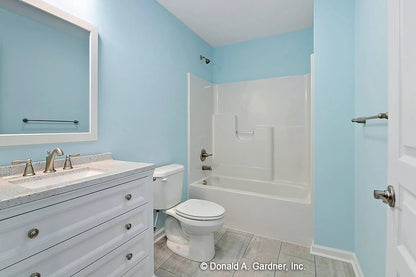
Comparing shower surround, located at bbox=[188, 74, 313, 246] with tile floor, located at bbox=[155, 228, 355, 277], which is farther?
shower surround, located at bbox=[188, 74, 313, 246]

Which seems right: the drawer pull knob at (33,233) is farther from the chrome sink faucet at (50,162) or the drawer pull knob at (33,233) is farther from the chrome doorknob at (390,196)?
the chrome doorknob at (390,196)

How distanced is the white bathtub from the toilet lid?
0.46 meters

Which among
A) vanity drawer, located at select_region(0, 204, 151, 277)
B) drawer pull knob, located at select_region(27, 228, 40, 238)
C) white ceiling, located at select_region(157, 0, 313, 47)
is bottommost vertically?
vanity drawer, located at select_region(0, 204, 151, 277)

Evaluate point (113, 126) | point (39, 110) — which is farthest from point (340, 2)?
point (39, 110)

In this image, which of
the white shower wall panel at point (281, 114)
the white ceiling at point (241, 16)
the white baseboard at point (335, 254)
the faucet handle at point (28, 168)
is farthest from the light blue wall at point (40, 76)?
the white baseboard at point (335, 254)

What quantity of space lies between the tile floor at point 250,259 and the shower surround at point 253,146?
17 cm

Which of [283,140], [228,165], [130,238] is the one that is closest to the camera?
[130,238]

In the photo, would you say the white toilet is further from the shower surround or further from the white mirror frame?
the white mirror frame

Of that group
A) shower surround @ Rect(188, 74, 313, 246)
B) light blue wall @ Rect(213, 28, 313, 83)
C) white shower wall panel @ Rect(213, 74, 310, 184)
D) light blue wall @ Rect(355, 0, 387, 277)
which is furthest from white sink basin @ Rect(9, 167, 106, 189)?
light blue wall @ Rect(213, 28, 313, 83)

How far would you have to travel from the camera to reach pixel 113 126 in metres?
1.57

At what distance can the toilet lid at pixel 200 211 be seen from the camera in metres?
1.66

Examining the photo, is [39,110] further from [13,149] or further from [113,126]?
[113,126]

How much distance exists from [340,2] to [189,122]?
1.91 metres

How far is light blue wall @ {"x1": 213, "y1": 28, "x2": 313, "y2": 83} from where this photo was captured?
259 centimetres
